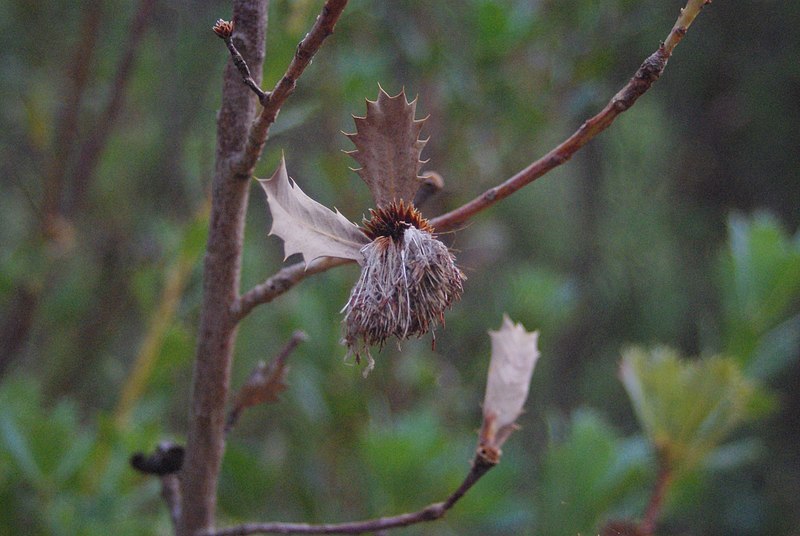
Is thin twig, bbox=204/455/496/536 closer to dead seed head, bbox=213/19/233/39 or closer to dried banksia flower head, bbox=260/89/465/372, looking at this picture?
dried banksia flower head, bbox=260/89/465/372

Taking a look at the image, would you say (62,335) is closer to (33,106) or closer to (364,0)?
(33,106)

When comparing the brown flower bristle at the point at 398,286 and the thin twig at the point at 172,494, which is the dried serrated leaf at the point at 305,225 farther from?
the thin twig at the point at 172,494

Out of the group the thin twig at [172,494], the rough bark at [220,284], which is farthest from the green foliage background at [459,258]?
the thin twig at [172,494]

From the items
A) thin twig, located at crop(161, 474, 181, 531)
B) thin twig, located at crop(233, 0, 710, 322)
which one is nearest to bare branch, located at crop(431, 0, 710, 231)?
thin twig, located at crop(233, 0, 710, 322)

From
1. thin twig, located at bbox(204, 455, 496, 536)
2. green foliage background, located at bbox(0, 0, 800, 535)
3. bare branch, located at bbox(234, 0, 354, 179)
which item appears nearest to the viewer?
bare branch, located at bbox(234, 0, 354, 179)

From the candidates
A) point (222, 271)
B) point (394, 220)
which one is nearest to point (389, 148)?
point (394, 220)

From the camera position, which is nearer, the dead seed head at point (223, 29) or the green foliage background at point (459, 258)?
the dead seed head at point (223, 29)

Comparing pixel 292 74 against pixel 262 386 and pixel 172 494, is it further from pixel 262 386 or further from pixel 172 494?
pixel 172 494

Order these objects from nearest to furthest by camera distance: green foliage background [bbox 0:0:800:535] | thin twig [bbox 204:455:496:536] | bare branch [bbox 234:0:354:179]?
bare branch [bbox 234:0:354:179], thin twig [bbox 204:455:496:536], green foliage background [bbox 0:0:800:535]

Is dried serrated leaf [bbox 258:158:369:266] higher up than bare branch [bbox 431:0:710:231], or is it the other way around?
bare branch [bbox 431:0:710:231]
